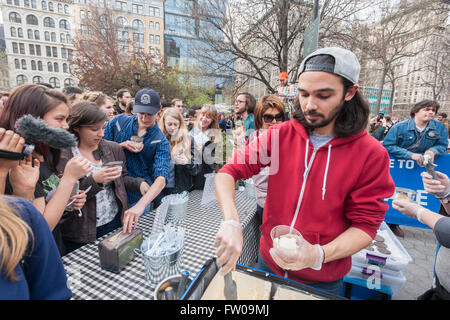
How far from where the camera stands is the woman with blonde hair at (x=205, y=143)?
128 inches

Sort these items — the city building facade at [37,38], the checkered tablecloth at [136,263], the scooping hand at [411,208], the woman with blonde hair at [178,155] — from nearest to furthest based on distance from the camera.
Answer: the checkered tablecloth at [136,263], the scooping hand at [411,208], the woman with blonde hair at [178,155], the city building facade at [37,38]

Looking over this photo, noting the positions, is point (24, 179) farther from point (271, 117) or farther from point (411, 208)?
point (411, 208)

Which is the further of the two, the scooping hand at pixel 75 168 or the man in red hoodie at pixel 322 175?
the scooping hand at pixel 75 168

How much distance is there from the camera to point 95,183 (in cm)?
173

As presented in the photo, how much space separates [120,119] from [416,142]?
16.8 feet

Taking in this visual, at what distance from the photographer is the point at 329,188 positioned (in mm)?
1215

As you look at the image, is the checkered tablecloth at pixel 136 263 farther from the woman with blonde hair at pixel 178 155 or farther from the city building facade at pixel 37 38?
the city building facade at pixel 37 38

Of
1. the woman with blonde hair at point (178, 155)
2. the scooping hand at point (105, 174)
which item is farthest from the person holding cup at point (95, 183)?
the woman with blonde hair at point (178, 155)

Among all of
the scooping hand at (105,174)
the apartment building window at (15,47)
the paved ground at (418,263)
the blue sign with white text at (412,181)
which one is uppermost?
the apartment building window at (15,47)

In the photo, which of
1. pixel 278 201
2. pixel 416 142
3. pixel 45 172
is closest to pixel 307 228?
pixel 278 201

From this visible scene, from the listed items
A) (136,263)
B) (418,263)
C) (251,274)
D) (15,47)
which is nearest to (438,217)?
(251,274)

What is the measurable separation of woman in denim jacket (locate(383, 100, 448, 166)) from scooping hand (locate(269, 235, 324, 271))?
13.5 ft

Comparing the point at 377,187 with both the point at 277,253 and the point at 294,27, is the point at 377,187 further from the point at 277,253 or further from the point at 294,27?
the point at 294,27

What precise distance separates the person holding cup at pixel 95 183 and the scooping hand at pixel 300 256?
4.19 feet
